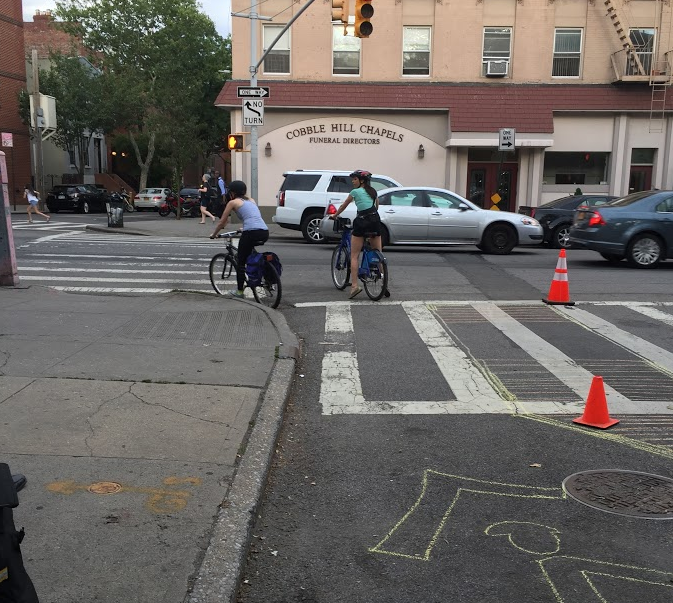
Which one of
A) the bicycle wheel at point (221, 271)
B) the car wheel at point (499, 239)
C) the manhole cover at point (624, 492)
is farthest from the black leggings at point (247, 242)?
the car wheel at point (499, 239)

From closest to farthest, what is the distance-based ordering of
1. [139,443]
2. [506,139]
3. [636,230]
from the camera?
[139,443] → [636,230] → [506,139]

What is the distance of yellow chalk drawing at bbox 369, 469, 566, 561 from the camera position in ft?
11.8

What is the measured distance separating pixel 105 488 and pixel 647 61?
89.7 ft

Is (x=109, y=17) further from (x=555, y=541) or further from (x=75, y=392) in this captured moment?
(x=555, y=541)

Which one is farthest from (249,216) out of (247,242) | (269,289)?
(269,289)

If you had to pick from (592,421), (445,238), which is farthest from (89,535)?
(445,238)

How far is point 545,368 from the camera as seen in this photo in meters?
7.00

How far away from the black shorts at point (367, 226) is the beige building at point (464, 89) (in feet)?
53.9

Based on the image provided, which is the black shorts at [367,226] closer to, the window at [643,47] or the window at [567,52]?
the window at [567,52]

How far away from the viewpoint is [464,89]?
2623 centimetres

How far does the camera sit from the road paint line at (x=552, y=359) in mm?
6027

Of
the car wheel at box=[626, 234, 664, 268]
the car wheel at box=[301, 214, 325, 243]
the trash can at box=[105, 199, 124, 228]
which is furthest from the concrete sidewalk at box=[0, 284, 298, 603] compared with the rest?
the trash can at box=[105, 199, 124, 228]

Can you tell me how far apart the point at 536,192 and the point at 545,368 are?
69.5 feet

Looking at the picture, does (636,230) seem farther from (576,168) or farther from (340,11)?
(576,168)
